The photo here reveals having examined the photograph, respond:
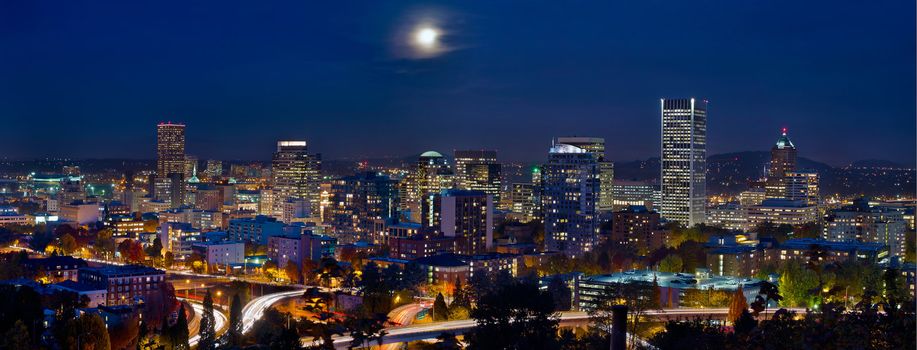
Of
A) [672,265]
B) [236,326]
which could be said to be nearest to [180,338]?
[236,326]

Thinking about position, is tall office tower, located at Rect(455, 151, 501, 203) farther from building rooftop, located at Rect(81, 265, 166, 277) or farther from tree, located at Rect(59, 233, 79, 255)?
building rooftop, located at Rect(81, 265, 166, 277)

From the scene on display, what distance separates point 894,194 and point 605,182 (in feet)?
33.1

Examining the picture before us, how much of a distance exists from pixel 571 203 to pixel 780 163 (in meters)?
20.1

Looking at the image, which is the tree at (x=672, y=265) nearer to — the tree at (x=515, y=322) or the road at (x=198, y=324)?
the tree at (x=515, y=322)

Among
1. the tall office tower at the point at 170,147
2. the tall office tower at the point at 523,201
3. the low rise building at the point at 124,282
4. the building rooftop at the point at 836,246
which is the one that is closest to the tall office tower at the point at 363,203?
the tall office tower at the point at 523,201

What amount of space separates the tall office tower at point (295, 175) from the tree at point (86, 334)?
28.4m

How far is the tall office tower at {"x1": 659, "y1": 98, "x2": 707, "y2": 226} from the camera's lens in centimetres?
3456

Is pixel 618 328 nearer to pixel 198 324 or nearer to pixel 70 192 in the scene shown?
pixel 198 324

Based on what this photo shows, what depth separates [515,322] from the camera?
36.5 feet

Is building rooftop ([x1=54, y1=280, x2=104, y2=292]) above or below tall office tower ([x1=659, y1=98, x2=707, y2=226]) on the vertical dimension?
below

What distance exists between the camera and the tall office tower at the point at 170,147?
5744 cm

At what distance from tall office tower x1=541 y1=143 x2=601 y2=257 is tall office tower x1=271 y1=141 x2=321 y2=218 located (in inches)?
676

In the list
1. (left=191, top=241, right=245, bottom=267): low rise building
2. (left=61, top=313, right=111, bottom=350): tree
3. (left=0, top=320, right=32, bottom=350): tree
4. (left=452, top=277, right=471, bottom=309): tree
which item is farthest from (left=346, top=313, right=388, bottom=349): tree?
(left=191, top=241, right=245, bottom=267): low rise building

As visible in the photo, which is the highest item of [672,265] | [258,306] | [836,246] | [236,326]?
[836,246]
